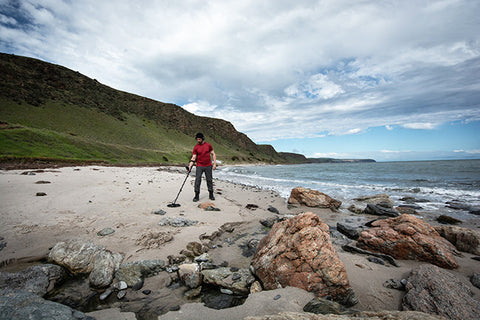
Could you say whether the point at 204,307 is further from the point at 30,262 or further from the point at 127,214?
Answer: the point at 127,214

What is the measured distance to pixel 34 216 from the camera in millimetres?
5234

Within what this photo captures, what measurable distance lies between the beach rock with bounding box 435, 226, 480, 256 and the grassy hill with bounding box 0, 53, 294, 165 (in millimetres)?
29257

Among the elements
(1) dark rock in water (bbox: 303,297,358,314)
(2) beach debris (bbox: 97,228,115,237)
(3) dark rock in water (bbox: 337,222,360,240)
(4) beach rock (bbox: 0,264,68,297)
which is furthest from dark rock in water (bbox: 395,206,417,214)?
(4) beach rock (bbox: 0,264,68,297)

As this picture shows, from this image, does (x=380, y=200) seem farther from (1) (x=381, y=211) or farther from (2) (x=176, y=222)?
(2) (x=176, y=222)

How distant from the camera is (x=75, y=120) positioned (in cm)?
5816

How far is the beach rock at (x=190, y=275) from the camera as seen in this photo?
3109mm

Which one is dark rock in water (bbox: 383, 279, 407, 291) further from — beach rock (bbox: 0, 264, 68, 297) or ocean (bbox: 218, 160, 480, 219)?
ocean (bbox: 218, 160, 480, 219)

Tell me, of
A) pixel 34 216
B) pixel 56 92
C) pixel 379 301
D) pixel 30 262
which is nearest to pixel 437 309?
pixel 379 301

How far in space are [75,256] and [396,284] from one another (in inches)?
Answer: 216

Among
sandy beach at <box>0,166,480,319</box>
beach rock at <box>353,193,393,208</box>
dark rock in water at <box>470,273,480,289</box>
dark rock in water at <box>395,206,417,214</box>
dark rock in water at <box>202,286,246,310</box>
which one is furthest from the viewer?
beach rock at <box>353,193,393,208</box>

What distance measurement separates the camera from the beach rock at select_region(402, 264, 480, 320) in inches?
93.4

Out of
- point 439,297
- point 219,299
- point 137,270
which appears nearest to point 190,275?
point 219,299

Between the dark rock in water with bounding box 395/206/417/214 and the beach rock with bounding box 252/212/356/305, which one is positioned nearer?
the beach rock with bounding box 252/212/356/305

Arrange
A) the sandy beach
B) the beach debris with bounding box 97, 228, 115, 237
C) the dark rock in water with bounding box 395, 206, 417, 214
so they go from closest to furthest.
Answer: the sandy beach → the beach debris with bounding box 97, 228, 115, 237 → the dark rock in water with bounding box 395, 206, 417, 214
